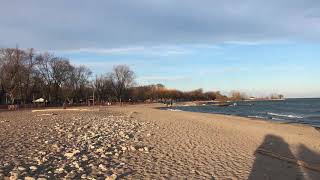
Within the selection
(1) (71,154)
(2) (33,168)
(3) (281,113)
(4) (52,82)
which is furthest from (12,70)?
(2) (33,168)

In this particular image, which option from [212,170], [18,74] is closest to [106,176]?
[212,170]

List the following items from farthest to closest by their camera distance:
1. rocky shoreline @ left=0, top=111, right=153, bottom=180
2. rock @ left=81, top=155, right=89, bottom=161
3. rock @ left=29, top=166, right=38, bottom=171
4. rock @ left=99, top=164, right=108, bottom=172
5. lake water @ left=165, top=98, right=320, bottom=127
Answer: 1. lake water @ left=165, top=98, right=320, bottom=127
2. rock @ left=81, top=155, right=89, bottom=161
3. rock @ left=99, top=164, right=108, bottom=172
4. rock @ left=29, top=166, right=38, bottom=171
5. rocky shoreline @ left=0, top=111, right=153, bottom=180

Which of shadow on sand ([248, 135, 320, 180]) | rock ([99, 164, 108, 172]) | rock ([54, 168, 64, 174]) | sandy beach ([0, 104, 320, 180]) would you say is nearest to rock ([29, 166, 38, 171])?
sandy beach ([0, 104, 320, 180])

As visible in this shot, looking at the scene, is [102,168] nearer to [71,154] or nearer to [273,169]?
[71,154]

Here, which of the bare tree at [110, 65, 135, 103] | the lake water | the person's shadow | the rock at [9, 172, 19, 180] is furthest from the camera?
the bare tree at [110, 65, 135, 103]

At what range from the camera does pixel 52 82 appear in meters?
95.7

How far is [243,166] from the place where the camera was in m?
12.1

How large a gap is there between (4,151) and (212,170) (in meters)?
6.93

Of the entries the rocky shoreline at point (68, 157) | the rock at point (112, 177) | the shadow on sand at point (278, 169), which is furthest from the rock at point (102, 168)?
the shadow on sand at point (278, 169)

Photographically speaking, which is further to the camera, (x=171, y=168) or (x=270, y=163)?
(x=270, y=163)

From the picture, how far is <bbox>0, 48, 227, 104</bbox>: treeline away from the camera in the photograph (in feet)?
249

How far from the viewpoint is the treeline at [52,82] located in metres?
76.0

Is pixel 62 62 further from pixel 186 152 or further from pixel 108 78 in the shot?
pixel 186 152

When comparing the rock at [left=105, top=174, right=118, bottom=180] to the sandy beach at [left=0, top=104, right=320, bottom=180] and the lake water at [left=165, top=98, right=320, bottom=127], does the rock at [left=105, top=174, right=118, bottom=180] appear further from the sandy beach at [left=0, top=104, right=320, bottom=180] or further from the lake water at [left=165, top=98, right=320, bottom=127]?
the lake water at [left=165, top=98, right=320, bottom=127]
